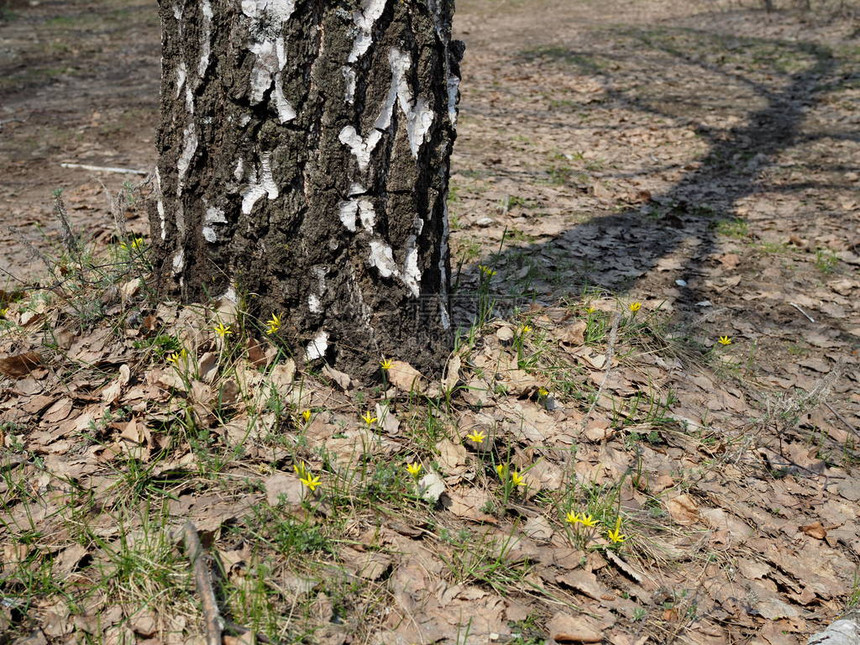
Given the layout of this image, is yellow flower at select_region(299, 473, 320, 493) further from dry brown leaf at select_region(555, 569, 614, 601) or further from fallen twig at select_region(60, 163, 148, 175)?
fallen twig at select_region(60, 163, 148, 175)

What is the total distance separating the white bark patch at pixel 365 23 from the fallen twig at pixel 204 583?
1678mm

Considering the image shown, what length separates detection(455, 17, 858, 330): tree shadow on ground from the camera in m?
4.42

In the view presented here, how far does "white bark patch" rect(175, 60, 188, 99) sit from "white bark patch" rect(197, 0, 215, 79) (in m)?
0.09

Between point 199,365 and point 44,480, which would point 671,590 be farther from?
point 44,480

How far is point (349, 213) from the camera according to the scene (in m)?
2.48

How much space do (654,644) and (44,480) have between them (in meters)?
2.11

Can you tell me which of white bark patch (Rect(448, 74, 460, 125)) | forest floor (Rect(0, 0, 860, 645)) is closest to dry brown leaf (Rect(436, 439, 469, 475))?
forest floor (Rect(0, 0, 860, 645))

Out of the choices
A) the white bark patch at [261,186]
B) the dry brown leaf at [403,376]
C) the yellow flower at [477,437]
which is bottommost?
the yellow flower at [477,437]

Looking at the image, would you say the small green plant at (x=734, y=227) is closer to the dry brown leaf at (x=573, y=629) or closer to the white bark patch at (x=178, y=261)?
the dry brown leaf at (x=573, y=629)

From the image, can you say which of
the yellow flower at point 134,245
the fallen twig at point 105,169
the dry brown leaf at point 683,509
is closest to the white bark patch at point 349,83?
the yellow flower at point 134,245

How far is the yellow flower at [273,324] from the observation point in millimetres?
2631

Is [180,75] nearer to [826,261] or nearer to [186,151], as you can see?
[186,151]

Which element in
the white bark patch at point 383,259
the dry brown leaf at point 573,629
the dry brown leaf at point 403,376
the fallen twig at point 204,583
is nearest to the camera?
the fallen twig at point 204,583

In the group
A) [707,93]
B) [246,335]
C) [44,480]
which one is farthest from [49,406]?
[707,93]
